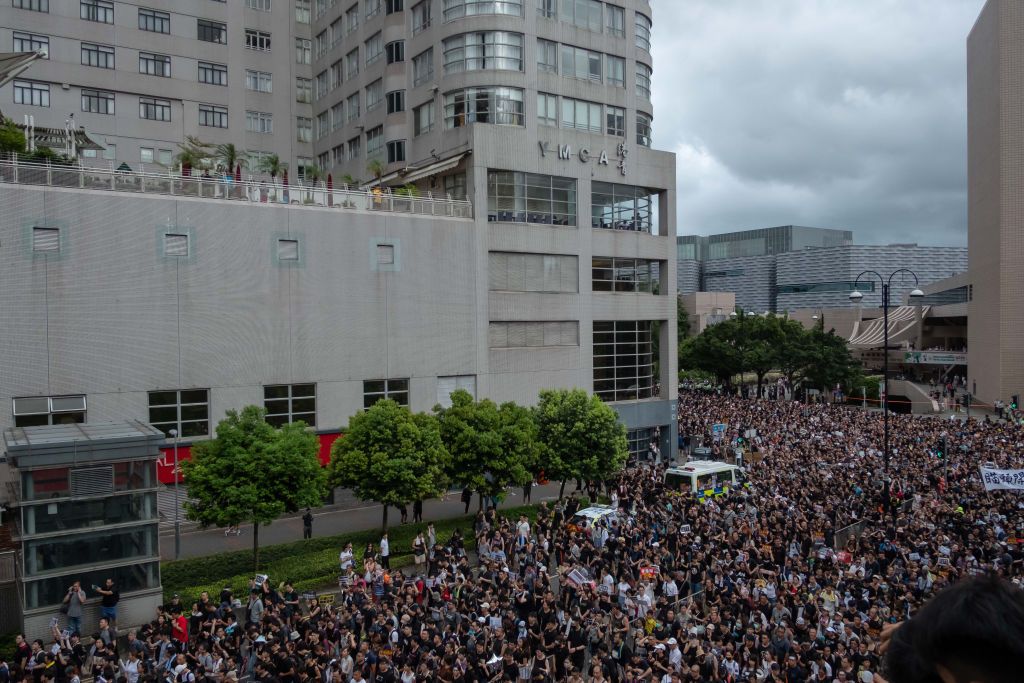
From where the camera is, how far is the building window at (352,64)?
5103 cm

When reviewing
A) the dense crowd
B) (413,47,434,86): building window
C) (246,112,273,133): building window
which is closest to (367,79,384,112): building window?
(413,47,434,86): building window

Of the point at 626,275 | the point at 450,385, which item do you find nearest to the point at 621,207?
the point at 626,275

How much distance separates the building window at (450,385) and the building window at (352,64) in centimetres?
2394

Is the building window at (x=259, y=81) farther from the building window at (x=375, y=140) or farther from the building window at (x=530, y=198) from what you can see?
the building window at (x=530, y=198)

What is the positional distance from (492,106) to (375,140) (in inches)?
453

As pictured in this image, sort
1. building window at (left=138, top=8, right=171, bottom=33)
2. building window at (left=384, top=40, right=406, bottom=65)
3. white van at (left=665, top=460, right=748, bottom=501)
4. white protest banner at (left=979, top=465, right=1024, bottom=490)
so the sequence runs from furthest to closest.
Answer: building window at (left=138, top=8, right=171, bottom=33) < building window at (left=384, top=40, right=406, bottom=65) < white van at (left=665, top=460, right=748, bottom=501) < white protest banner at (left=979, top=465, right=1024, bottom=490)

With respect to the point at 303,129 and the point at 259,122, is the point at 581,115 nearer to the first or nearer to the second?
the point at 259,122

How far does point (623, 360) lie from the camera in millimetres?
45031

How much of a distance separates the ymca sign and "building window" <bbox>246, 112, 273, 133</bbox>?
24.6m

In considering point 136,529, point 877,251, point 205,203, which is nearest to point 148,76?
point 205,203

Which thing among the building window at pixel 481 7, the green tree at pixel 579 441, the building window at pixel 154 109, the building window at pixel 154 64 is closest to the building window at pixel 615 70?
the building window at pixel 481 7

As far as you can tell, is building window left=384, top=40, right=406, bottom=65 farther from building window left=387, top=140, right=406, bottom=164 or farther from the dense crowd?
the dense crowd

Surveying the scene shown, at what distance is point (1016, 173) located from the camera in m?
59.8

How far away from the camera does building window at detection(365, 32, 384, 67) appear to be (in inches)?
1875
